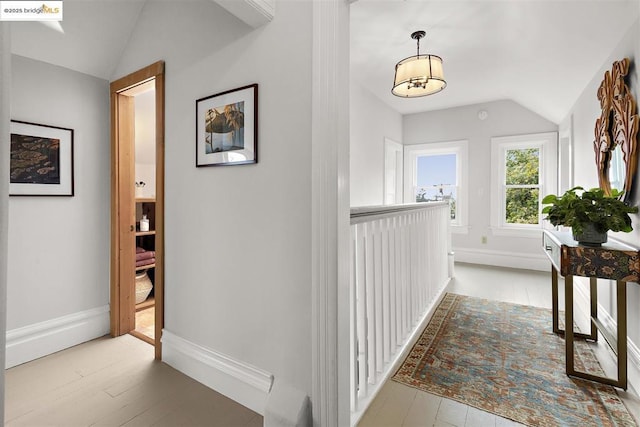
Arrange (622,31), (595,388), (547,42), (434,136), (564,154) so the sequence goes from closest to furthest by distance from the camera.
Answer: (595,388) → (622,31) → (547,42) → (564,154) → (434,136)

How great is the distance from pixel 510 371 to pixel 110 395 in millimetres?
2455

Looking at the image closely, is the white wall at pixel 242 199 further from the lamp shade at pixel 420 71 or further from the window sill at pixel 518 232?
the window sill at pixel 518 232

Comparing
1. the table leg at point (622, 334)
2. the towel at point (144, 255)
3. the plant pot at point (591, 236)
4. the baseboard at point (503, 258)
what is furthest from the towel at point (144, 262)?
the baseboard at point (503, 258)

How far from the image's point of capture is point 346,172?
138cm

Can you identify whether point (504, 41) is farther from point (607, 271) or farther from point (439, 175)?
point (439, 175)

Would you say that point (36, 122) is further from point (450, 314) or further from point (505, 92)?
point (505, 92)

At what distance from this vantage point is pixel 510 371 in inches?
76.6

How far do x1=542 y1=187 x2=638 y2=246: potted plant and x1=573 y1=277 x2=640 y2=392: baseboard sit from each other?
70 cm

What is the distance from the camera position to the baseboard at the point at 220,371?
1603 millimetres

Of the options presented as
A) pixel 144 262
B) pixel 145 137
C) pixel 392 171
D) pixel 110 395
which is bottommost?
pixel 110 395

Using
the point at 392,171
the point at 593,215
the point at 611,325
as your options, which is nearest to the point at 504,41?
the point at 593,215

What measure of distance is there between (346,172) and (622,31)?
7.72ft

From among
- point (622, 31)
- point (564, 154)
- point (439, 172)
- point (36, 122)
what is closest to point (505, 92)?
point (564, 154)

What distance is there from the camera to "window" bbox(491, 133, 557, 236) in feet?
15.3
